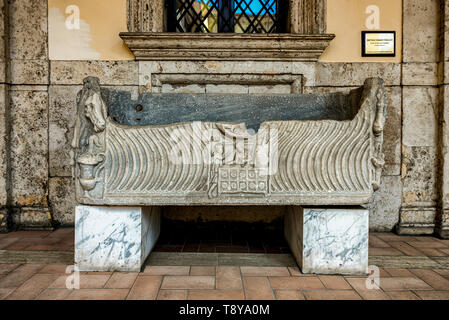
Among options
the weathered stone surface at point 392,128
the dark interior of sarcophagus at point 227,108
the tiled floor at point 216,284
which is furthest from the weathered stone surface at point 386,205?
the dark interior of sarcophagus at point 227,108

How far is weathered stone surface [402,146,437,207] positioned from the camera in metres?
2.77

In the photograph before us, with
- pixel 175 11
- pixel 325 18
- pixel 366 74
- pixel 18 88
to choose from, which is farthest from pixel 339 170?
pixel 18 88

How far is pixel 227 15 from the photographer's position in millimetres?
3094

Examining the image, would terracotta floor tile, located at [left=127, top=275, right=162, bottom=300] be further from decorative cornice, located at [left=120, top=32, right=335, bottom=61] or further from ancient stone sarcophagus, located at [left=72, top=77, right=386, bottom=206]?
decorative cornice, located at [left=120, top=32, right=335, bottom=61]

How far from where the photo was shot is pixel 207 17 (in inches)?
122

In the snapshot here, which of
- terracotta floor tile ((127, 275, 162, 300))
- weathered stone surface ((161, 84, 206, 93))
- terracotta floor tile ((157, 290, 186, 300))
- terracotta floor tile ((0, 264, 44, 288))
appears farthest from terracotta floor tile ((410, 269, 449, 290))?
terracotta floor tile ((0, 264, 44, 288))

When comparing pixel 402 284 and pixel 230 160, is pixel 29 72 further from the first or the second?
pixel 402 284

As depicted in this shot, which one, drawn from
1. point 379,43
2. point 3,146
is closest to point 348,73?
point 379,43

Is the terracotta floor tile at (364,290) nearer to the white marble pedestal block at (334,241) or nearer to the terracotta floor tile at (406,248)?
the white marble pedestal block at (334,241)

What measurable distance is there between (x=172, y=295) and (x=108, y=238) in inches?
23.2

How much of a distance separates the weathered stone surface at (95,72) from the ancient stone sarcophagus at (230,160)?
3.44 feet

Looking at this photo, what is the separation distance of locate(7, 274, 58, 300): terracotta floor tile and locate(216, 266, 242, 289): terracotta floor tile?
101 centimetres

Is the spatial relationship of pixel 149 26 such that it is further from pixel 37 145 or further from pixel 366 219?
pixel 366 219

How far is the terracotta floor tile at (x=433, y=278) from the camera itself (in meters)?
1.66
